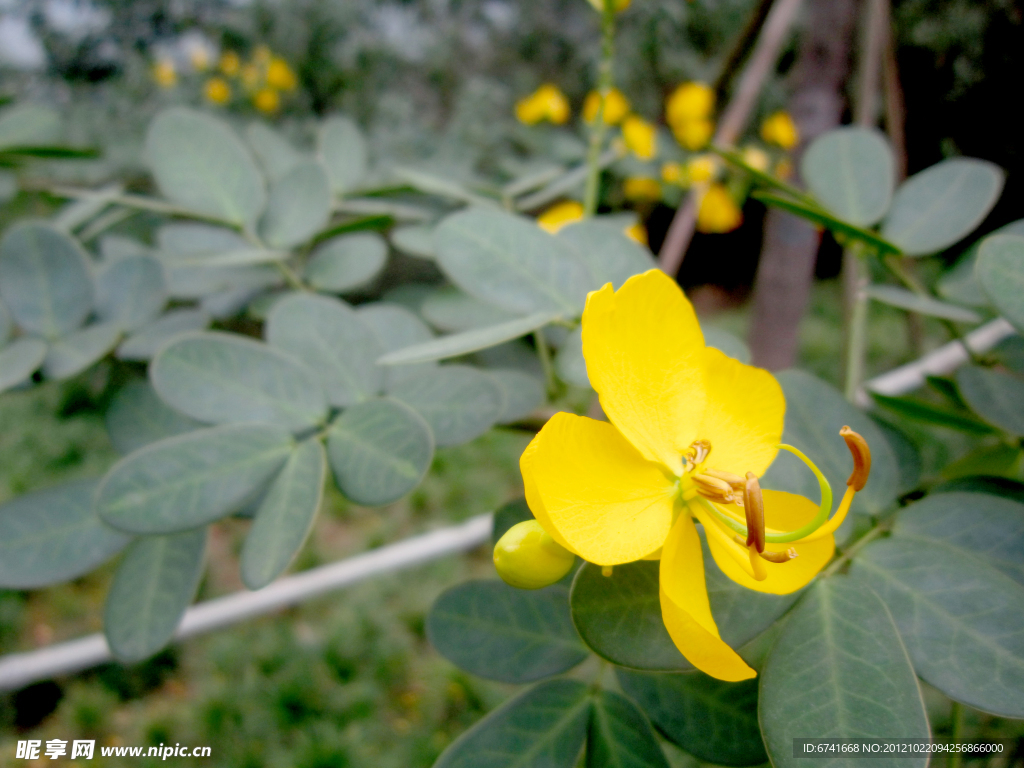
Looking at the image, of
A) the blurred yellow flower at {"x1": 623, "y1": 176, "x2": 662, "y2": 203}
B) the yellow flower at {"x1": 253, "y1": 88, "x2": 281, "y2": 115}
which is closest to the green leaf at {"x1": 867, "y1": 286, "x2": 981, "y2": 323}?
the blurred yellow flower at {"x1": 623, "y1": 176, "x2": 662, "y2": 203}

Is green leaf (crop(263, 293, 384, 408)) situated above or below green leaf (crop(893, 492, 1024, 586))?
below

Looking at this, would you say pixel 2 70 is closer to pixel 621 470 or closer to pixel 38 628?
pixel 38 628

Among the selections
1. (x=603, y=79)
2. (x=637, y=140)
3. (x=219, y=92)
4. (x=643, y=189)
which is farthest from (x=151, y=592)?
(x=219, y=92)

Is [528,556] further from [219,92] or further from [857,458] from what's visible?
[219,92]

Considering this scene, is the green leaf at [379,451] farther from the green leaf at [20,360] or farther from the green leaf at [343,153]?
the green leaf at [343,153]

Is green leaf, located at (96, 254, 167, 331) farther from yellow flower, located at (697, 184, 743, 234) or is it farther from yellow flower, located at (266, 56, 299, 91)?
yellow flower, located at (266, 56, 299, 91)

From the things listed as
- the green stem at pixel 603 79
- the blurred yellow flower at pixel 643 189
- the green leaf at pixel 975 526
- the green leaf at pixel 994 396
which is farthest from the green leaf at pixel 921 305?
the blurred yellow flower at pixel 643 189

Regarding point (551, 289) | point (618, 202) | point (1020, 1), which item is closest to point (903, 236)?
point (551, 289)
